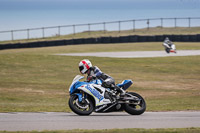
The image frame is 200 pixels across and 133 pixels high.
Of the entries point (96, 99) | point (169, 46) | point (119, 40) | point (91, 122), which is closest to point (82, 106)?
point (96, 99)

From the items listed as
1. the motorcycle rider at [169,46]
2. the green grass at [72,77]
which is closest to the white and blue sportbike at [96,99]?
the green grass at [72,77]

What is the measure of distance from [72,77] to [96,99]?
1357cm

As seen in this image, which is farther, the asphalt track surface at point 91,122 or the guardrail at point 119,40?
the guardrail at point 119,40

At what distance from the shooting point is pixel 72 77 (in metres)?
24.7

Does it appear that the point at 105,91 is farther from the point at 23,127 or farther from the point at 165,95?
the point at 165,95

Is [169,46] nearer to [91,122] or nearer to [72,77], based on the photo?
[72,77]

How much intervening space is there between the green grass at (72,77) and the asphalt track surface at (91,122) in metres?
2.54

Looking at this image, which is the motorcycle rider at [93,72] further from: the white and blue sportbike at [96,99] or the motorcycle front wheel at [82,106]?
the motorcycle front wheel at [82,106]

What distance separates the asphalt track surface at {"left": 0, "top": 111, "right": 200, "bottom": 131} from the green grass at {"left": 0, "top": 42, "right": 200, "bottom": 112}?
254cm

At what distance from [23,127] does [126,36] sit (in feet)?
137

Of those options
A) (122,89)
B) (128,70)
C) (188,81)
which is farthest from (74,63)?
(122,89)

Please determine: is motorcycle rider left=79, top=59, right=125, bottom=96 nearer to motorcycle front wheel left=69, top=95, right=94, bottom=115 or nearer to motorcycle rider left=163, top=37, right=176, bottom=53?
motorcycle front wheel left=69, top=95, right=94, bottom=115

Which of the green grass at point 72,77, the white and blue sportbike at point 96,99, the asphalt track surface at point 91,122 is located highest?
the white and blue sportbike at point 96,99

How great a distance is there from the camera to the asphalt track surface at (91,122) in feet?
30.7
